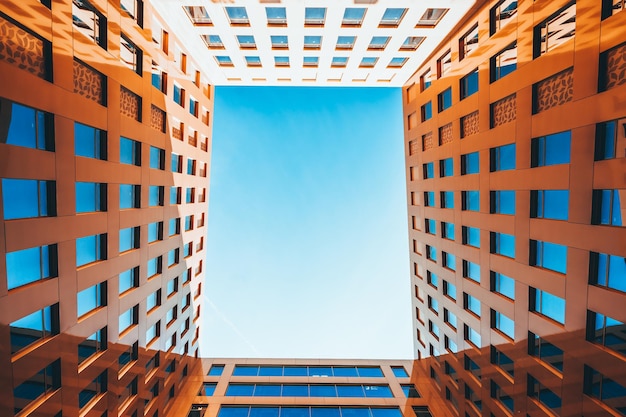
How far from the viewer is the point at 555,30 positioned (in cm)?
1354

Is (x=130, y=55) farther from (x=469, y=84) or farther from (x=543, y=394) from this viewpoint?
(x=543, y=394)

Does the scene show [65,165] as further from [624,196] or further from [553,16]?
[553,16]

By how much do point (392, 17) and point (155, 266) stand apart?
24.3 m

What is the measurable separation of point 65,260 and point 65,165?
12.8 ft

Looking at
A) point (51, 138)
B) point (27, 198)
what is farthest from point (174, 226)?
point (27, 198)

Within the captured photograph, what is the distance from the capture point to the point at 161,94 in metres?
21.0

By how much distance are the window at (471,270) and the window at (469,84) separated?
10.9 m

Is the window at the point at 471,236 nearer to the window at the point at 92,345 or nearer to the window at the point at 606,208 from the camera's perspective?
the window at the point at 606,208

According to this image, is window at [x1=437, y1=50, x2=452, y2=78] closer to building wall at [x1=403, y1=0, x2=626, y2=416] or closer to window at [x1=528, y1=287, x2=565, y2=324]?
building wall at [x1=403, y1=0, x2=626, y2=416]

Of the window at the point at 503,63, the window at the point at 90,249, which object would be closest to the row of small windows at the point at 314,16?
the window at the point at 503,63

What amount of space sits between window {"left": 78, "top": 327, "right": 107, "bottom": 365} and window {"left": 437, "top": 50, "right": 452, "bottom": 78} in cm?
2708

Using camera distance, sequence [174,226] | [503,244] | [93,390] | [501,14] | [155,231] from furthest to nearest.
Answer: [174,226] → [155,231] → [501,14] → [503,244] → [93,390]

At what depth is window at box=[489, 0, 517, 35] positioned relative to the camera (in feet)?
54.1

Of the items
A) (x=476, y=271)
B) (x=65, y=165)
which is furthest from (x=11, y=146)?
(x=476, y=271)
